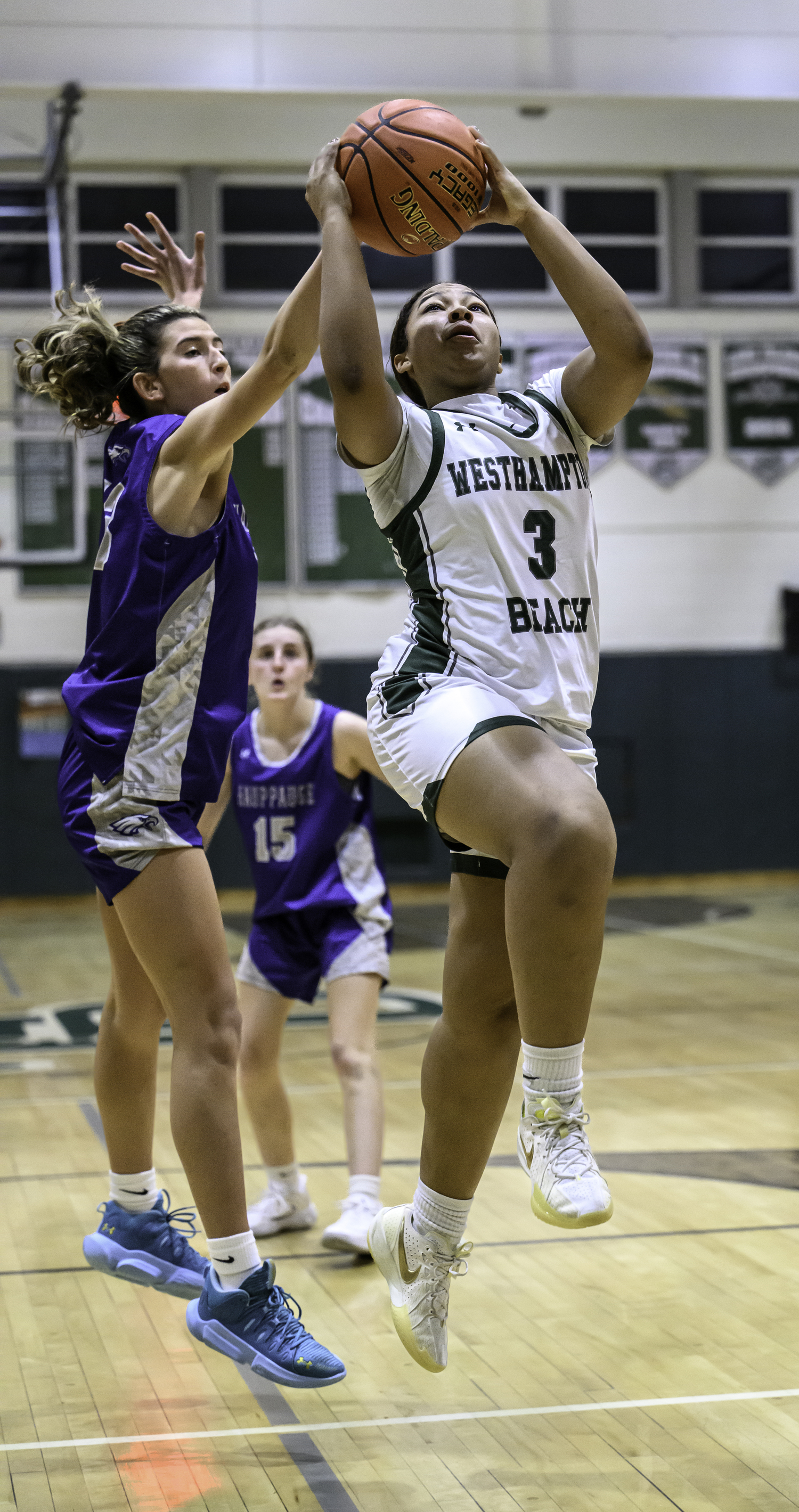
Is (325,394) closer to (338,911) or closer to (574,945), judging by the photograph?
(338,911)

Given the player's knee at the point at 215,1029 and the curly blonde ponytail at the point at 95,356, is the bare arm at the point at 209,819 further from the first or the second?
the curly blonde ponytail at the point at 95,356

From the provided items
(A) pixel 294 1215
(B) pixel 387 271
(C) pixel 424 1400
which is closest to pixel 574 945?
(C) pixel 424 1400

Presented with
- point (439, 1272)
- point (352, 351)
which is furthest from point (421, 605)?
point (439, 1272)

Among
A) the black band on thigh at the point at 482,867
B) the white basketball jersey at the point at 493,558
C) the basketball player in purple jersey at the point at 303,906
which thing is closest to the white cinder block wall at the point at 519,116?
the basketball player in purple jersey at the point at 303,906

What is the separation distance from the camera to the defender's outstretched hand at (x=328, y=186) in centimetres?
259

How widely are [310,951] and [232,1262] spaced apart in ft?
5.14

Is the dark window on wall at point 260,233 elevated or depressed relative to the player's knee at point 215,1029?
elevated

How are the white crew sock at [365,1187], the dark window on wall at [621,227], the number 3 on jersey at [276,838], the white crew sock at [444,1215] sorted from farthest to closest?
the dark window on wall at [621,227], the number 3 on jersey at [276,838], the white crew sock at [365,1187], the white crew sock at [444,1215]

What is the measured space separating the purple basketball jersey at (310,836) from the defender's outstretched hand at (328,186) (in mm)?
1831

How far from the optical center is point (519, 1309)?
3.37 meters

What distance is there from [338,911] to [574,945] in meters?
1.99

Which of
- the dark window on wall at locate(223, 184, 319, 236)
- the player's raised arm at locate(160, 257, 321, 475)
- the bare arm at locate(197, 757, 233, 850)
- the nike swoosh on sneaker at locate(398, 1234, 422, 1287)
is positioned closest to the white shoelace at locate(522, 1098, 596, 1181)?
the nike swoosh on sneaker at locate(398, 1234, 422, 1287)

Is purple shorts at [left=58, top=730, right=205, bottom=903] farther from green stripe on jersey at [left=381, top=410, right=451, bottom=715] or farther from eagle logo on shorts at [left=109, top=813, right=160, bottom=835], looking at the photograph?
green stripe on jersey at [left=381, top=410, right=451, bottom=715]

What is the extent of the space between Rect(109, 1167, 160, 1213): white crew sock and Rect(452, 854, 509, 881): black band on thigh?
986 millimetres
